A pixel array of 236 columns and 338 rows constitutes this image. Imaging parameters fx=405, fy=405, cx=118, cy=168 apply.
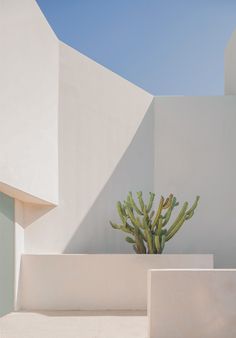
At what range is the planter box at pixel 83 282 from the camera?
7.23 meters

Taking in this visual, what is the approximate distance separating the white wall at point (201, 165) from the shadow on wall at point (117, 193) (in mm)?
246

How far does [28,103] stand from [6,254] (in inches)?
100

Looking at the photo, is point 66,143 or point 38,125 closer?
point 38,125

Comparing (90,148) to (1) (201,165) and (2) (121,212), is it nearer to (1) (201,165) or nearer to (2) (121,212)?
(2) (121,212)

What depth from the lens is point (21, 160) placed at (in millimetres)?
6422

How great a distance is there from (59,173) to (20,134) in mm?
1819

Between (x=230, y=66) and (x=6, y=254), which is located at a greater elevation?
(x=230, y=66)

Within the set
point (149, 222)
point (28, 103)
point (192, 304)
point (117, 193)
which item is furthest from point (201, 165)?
point (192, 304)

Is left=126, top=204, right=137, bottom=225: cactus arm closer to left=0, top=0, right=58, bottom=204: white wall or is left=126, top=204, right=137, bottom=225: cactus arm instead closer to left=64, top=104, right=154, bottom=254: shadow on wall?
left=64, top=104, right=154, bottom=254: shadow on wall

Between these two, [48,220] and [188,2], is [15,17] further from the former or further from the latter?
[48,220]

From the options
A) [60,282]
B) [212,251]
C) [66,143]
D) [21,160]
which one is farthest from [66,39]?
[212,251]

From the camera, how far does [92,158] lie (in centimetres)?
863

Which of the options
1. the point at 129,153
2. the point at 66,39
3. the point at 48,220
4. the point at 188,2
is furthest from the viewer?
the point at 129,153

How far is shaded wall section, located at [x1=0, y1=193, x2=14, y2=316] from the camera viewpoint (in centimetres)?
657
